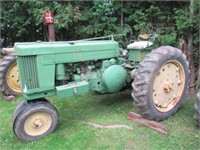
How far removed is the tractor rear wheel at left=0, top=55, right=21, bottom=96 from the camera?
474 centimetres

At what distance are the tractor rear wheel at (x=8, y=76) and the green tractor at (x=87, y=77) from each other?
5.34 feet

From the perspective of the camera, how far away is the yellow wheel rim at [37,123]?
3041mm

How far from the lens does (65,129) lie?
3.29m

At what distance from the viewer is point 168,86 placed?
3.42 meters

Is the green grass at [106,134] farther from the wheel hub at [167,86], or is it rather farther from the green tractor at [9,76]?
the green tractor at [9,76]

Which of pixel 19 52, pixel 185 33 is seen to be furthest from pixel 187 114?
pixel 19 52

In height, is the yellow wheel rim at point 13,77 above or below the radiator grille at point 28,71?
below

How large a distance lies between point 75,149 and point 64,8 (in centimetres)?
417

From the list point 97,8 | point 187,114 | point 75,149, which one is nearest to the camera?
point 75,149

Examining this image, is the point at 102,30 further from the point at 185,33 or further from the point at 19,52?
the point at 19,52

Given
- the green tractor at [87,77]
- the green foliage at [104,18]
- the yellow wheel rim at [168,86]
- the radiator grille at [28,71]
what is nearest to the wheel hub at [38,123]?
the green tractor at [87,77]

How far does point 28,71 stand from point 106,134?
1271 mm

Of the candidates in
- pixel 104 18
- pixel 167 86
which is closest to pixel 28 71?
pixel 167 86

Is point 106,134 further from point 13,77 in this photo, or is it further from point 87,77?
point 13,77
